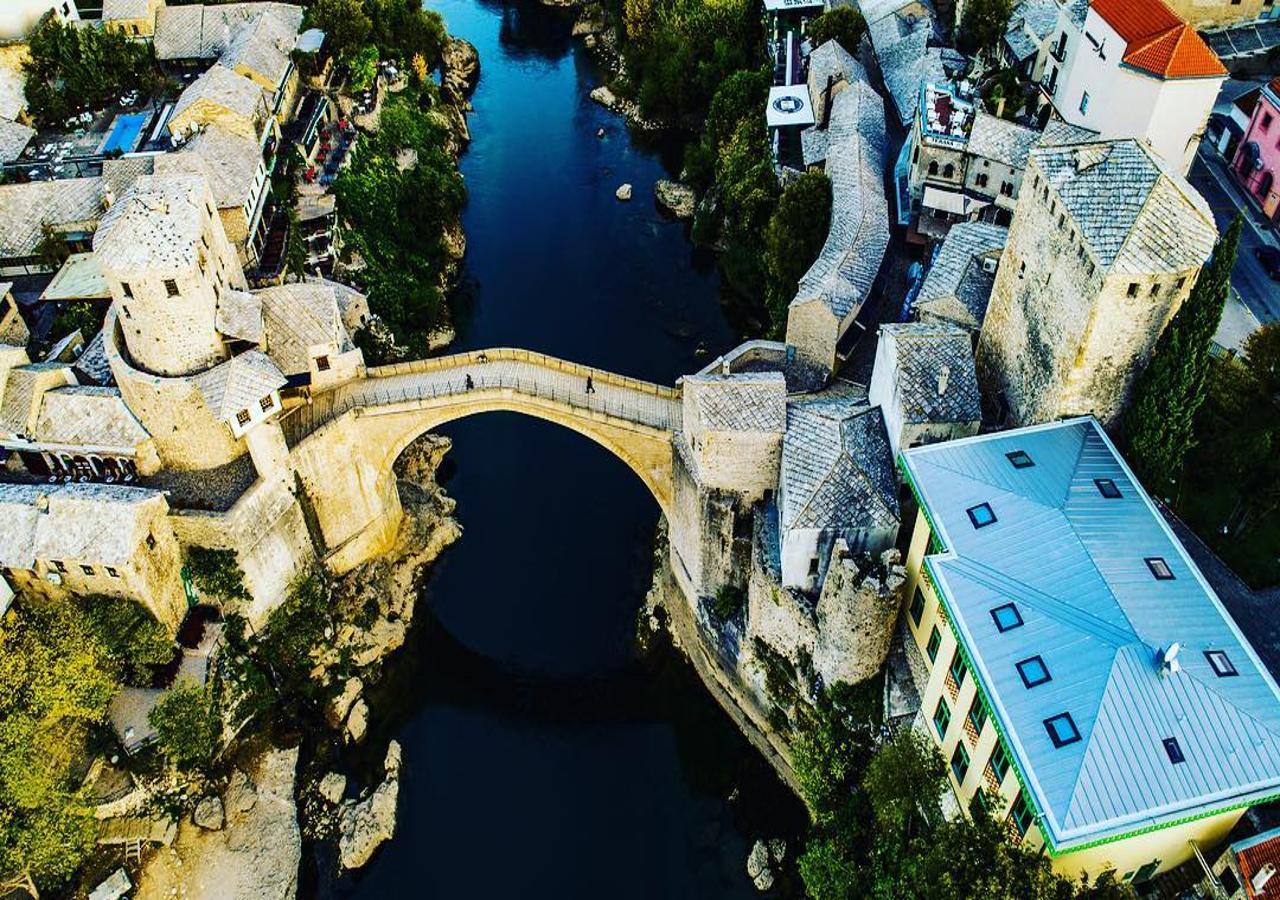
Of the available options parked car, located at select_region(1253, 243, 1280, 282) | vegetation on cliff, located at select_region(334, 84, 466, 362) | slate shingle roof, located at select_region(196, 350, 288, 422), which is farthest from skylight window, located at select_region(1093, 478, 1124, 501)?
vegetation on cliff, located at select_region(334, 84, 466, 362)

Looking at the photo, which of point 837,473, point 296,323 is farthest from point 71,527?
point 837,473

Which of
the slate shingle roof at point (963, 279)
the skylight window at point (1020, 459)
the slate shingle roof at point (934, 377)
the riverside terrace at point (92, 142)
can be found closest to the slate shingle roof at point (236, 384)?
the riverside terrace at point (92, 142)

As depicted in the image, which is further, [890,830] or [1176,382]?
Result: [890,830]

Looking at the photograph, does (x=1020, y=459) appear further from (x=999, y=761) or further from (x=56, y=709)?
(x=56, y=709)

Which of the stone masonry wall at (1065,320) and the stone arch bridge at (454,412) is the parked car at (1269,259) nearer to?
the stone masonry wall at (1065,320)

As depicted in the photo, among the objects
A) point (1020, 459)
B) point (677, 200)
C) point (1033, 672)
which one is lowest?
point (677, 200)

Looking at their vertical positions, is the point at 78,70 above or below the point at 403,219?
above

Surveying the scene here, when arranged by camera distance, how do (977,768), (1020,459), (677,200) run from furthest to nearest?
(677,200)
(1020,459)
(977,768)
